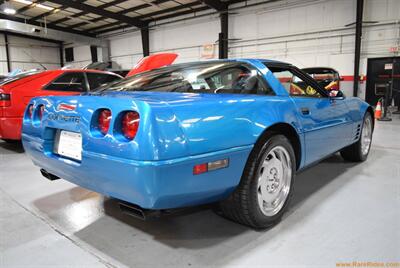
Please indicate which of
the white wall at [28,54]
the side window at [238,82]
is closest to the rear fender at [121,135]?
the side window at [238,82]

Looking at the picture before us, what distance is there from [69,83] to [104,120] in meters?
3.31

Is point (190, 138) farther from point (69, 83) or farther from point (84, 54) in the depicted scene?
point (84, 54)

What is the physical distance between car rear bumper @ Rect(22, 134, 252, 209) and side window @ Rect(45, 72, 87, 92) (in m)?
2.90

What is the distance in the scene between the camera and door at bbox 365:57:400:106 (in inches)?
352

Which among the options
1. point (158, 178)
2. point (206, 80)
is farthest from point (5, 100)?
point (158, 178)

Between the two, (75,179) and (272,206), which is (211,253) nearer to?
(272,206)

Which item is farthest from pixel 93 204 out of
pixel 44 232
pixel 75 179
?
pixel 75 179

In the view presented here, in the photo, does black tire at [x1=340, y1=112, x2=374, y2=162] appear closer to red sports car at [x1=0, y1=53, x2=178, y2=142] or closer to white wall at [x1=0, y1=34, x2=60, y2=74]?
red sports car at [x1=0, y1=53, x2=178, y2=142]

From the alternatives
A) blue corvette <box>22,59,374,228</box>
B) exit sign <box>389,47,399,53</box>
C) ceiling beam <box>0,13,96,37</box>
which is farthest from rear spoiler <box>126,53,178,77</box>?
ceiling beam <box>0,13,96,37</box>

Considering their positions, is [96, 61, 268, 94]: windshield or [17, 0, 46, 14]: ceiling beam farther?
[17, 0, 46, 14]: ceiling beam

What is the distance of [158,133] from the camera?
116cm

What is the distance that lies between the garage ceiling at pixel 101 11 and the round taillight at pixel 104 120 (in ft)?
35.4

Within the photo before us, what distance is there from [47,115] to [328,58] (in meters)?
10.1

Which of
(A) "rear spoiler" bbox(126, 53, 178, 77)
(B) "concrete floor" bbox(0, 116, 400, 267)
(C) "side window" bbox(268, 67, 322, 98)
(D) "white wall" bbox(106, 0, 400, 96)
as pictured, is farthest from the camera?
(D) "white wall" bbox(106, 0, 400, 96)
